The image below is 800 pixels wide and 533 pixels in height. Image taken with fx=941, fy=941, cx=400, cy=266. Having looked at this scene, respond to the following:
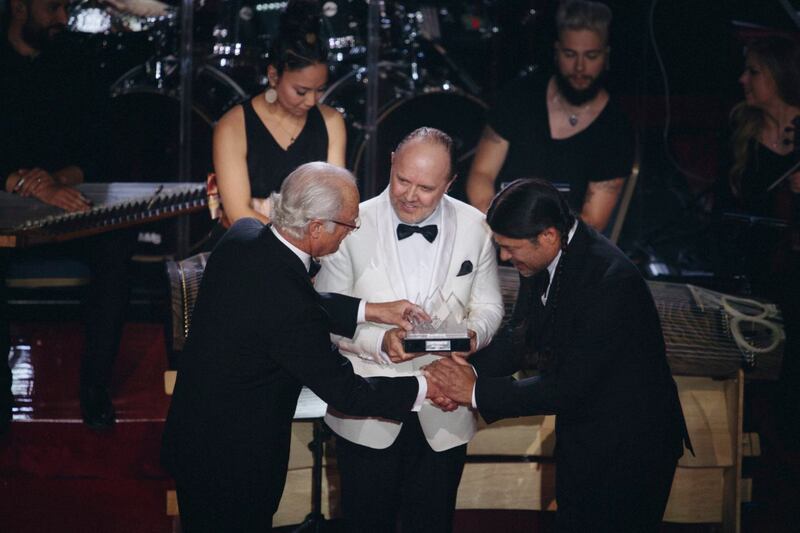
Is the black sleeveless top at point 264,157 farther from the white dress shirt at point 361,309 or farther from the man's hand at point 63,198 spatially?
the white dress shirt at point 361,309

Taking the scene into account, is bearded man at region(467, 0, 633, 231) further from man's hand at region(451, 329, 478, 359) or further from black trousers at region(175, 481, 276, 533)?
black trousers at region(175, 481, 276, 533)

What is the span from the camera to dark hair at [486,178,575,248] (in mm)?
2854

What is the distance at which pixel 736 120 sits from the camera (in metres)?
5.08

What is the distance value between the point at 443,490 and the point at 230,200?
1.68m

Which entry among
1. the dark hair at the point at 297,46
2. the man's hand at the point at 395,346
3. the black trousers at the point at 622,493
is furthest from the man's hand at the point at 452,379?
the dark hair at the point at 297,46

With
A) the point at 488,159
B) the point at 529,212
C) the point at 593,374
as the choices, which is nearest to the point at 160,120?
the point at 488,159

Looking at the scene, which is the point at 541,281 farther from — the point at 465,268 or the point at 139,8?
the point at 139,8

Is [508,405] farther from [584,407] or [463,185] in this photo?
[463,185]

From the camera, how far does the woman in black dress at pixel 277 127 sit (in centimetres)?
409

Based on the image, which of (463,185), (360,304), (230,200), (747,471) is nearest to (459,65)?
(463,185)

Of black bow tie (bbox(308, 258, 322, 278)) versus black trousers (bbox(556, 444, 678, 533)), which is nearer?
black trousers (bbox(556, 444, 678, 533))

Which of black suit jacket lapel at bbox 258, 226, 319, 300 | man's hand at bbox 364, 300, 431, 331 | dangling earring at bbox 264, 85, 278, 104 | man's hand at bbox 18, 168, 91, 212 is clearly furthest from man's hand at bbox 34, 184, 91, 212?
man's hand at bbox 364, 300, 431, 331

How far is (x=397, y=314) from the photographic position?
3027 mm

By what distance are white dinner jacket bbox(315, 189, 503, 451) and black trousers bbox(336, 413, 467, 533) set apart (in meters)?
0.06
